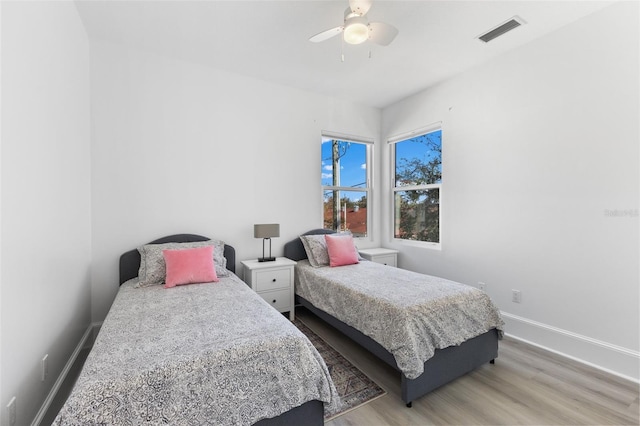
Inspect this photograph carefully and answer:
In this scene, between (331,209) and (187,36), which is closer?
(187,36)

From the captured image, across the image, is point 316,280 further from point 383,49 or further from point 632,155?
point 632,155

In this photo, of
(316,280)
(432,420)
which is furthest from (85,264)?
(432,420)

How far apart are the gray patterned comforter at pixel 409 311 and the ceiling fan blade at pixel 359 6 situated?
211cm

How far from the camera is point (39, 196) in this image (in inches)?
63.1

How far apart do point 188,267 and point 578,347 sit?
3477 mm

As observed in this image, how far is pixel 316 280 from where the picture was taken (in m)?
2.94

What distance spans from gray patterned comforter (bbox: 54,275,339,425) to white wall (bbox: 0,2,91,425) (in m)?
0.35

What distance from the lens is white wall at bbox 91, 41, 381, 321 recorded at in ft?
9.09

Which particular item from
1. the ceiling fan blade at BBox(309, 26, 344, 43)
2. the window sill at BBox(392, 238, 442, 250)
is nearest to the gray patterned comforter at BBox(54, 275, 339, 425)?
the ceiling fan blade at BBox(309, 26, 344, 43)

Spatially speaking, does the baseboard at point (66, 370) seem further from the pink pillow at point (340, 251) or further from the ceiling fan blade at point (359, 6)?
the ceiling fan blade at point (359, 6)

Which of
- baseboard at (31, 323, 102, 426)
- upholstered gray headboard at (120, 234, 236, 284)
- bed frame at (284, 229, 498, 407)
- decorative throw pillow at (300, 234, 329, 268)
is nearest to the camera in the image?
baseboard at (31, 323, 102, 426)

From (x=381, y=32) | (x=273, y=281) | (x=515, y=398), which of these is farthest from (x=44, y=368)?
(x=381, y=32)

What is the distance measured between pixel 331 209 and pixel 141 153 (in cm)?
246

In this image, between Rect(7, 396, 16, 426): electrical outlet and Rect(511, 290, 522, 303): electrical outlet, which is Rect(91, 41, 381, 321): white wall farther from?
Rect(511, 290, 522, 303): electrical outlet
